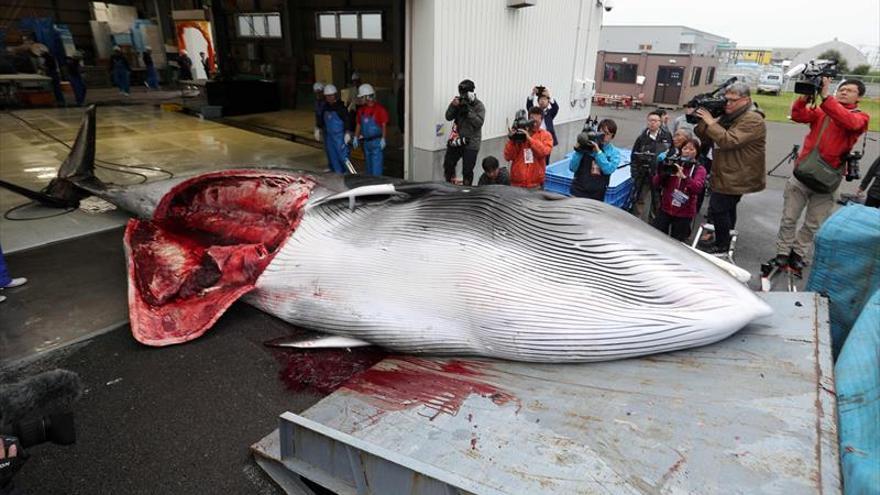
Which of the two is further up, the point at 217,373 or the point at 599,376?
the point at 599,376

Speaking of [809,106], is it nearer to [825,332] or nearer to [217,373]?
[825,332]

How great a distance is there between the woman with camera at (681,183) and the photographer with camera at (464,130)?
3.18m

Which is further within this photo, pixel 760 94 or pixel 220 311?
pixel 760 94

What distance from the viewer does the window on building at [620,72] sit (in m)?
32.4

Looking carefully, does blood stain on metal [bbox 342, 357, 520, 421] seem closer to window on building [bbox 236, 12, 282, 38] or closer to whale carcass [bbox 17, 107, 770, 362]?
whale carcass [bbox 17, 107, 770, 362]

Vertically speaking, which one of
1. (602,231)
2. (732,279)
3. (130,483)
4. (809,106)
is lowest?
(130,483)

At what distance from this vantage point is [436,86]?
873 cm

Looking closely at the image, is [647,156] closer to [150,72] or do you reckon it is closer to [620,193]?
[620,193]

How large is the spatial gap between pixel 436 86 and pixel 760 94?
143ft

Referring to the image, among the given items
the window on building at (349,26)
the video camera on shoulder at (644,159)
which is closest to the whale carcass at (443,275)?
the video camera on shoulder at (644,159)

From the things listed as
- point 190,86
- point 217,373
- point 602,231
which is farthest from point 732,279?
point 190,86

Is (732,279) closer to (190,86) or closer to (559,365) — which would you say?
(559,365)

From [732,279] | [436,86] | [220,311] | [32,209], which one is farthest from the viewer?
[436,86]

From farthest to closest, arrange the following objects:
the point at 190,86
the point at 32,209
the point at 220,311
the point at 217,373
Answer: the point at 190,86 → the point at 32,209 → the point at 220,311 → the point at 217,373
